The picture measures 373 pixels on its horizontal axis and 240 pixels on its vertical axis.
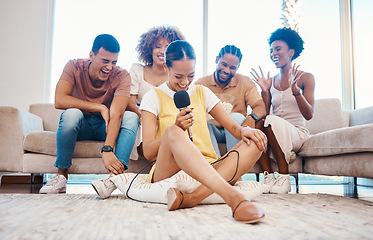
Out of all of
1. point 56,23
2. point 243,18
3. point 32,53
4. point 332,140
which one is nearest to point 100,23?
point 56,23

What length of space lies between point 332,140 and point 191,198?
4.15 feet

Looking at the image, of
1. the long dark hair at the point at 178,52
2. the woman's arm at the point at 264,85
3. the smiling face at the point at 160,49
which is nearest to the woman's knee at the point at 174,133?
the long dark hair at the point at 178,52

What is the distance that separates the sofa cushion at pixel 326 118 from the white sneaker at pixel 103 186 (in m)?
2.09

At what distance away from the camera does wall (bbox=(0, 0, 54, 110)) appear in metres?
3.73

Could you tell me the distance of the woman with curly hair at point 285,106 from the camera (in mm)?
2340

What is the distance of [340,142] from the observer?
2.16 m

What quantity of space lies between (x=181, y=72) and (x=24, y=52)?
283 cm

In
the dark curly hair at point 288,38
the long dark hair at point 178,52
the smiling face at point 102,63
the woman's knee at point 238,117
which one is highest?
the dark curly hair at point 288,38

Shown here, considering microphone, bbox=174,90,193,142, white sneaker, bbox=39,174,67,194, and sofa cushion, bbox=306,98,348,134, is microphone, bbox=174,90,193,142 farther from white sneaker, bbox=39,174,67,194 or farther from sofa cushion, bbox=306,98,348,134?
sofa cushion, bbox=306,98,348,134

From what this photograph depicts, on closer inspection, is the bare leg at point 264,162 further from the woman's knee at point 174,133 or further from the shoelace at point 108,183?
the woman's knee at point 174,133

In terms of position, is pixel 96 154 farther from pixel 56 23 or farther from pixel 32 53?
pixel 56 23

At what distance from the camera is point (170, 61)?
64.7 inches

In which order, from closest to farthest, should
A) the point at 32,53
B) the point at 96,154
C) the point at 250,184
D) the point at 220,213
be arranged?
the point at 220,213
the point at 250,184
the point at 96,154
the point at 32,53

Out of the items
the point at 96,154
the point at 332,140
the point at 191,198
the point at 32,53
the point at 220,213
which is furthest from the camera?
the point at 32,53
